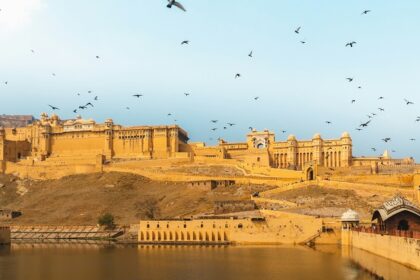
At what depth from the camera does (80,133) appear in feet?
Answer: 337

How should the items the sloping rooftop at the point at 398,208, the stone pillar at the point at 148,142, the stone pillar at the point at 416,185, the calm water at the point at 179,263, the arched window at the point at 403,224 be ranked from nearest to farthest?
the calm water at the point at 179,263 < the sloping rooftop at the point at 398,208 < the arched window at the point at 403,224 < the stone pillar at the point at 416,185 < the stone pillar at the point at 148,142

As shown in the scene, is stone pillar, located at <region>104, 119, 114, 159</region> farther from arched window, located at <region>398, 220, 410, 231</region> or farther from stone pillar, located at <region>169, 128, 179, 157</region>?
arched window, located at <region>398, 220, 410, 231</region>

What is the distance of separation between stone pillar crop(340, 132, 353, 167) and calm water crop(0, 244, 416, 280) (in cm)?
4009

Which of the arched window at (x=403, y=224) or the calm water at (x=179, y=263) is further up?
the arched window at (x=403, y=224)

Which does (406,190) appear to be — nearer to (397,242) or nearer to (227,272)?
(397,242)

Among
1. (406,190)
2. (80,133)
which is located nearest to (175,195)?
(406,190)

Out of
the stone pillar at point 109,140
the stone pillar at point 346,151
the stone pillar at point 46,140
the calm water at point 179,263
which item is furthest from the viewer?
the stone pillar at point 46,140

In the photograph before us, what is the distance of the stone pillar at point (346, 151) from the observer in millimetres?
88688

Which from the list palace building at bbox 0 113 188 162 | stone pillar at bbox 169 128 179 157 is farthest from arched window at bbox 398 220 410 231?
stone pillar at bbox 169 128 179 157

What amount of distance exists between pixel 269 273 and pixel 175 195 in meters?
40.9

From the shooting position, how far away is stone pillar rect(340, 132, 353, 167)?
8869 cm

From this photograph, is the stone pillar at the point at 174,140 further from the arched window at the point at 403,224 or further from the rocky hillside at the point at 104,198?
the arched window at the point at 403,224

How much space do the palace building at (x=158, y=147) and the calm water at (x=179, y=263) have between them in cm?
4087

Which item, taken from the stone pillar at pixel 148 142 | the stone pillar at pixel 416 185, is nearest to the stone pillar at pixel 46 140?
the stone pillar at pixel 148 142
